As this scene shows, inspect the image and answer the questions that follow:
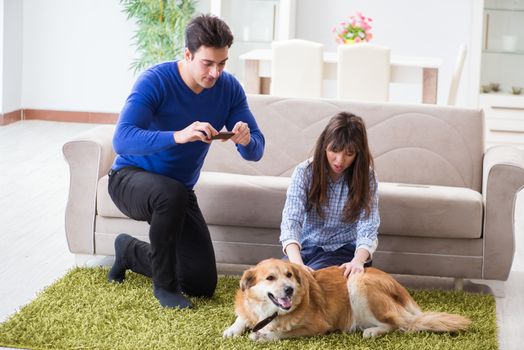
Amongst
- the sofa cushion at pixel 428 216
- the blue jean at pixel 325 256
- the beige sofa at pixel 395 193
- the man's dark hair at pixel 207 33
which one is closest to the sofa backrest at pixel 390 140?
the beige sofa at pixel 395 193

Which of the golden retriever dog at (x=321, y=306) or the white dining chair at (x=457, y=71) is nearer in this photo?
the golden retriever dog at (x=321, y=306)

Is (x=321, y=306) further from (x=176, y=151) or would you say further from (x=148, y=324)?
(x=176, y=151)

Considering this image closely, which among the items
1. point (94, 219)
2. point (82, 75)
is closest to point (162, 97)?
point (94, 219)

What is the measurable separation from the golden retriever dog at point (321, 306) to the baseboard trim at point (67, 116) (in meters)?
5.40

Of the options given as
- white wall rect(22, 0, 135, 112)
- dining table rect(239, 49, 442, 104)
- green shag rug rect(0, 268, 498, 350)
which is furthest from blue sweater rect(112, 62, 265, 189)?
white wall rect(22, 0, 135, 112)

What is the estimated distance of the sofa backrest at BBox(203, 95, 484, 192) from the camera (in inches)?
156

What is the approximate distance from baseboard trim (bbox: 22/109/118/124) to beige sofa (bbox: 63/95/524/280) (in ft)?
13.9

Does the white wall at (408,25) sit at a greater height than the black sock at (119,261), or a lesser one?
greater

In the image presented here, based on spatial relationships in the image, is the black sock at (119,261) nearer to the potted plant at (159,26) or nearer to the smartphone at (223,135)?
the smartphone at (223,135)

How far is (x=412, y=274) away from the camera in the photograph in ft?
11.7

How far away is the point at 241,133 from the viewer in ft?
9.96

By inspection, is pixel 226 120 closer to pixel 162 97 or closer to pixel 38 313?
pixel 162 97

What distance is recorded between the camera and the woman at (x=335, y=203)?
307 centimetres

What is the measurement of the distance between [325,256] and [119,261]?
0.78 metres
